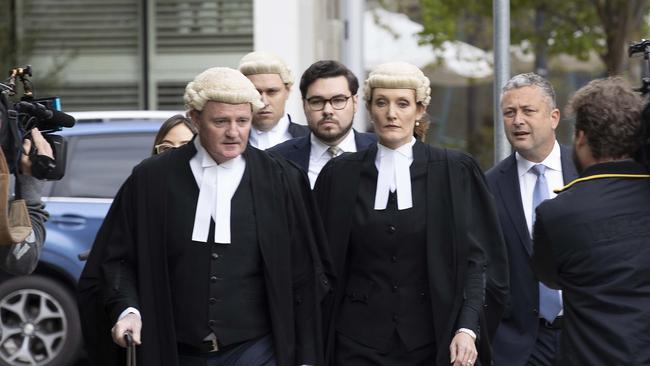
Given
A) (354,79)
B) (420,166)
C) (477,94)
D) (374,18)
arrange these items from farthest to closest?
(477,94) < (374,18) < (354,79) < (420,166)

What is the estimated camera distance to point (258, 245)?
5707 mm

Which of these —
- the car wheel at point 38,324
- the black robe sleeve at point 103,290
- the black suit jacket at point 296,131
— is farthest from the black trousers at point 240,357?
the car wheel at point 38,324

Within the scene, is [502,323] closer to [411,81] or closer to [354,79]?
[411,81]

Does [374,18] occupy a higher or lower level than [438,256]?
higher

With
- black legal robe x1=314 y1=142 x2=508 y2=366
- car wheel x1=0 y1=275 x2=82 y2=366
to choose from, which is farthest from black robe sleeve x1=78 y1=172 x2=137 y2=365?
car wheel x1=0 y1=275 x2=82 y2=366

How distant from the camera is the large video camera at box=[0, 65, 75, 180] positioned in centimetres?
546

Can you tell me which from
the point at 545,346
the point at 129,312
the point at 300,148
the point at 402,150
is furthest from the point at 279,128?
the point at 129,312

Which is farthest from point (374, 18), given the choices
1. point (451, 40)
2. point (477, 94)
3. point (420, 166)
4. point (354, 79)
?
point (420, 166)

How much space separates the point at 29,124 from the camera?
18.8 feet

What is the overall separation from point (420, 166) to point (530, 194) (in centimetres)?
87

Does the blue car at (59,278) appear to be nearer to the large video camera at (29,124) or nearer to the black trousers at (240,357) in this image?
the large video camera at (29,124)

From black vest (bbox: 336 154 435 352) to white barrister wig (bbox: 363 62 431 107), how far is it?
0.44 meters

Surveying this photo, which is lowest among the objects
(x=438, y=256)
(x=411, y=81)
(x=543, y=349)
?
(x=543, y=349)

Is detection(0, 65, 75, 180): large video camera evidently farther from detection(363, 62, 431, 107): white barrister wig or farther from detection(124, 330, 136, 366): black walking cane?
detection(363, 62, 431, 107): white barrister wig
